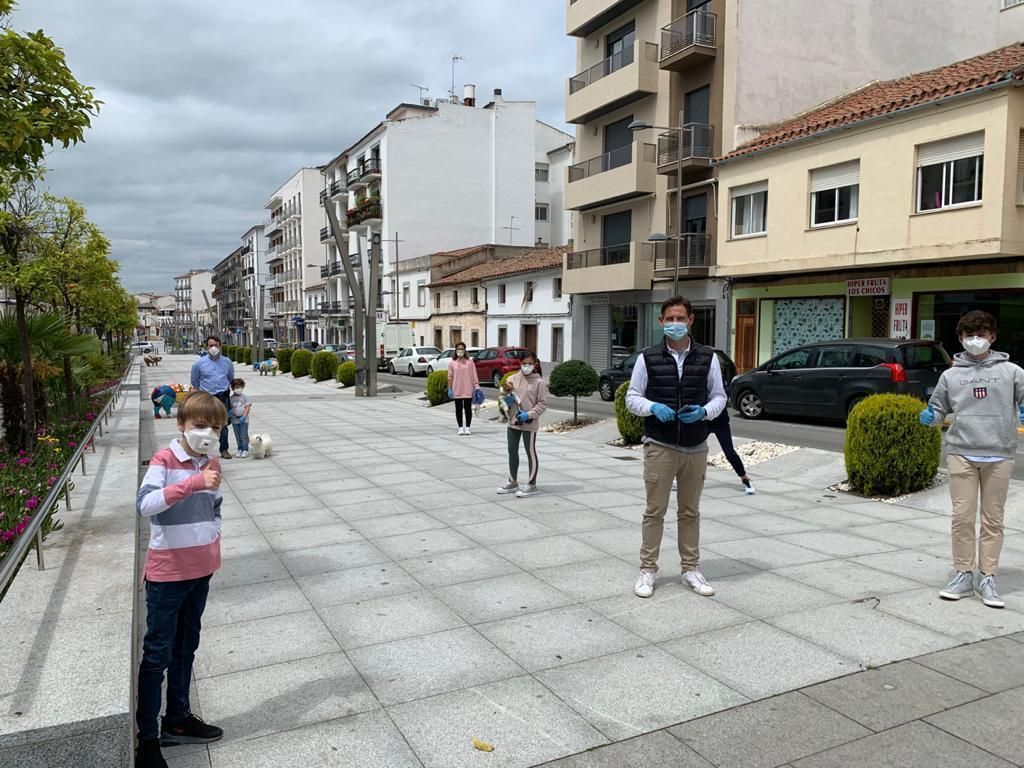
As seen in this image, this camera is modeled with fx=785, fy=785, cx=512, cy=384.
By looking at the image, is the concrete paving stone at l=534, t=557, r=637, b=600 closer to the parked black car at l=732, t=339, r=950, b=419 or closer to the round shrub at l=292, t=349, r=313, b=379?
the parked black car at l=732, t=339, r=950, b=419

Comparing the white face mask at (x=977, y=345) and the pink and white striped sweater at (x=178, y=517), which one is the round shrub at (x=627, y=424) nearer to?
the white face mask at (x=977, y=345)

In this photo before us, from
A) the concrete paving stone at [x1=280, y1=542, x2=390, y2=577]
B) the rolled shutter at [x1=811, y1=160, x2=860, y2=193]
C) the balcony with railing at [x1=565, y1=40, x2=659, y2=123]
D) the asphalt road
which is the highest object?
the balcony with railing at [x1=565, y1=40, x2=659, y2=123]

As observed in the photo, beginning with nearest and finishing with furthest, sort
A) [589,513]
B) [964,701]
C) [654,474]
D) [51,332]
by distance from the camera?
1. [964,701]
2. [654,474]
3. [589,513]
4. [51,332]

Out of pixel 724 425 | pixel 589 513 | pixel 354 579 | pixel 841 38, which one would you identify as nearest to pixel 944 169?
pixel 841 38

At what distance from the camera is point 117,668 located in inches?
125

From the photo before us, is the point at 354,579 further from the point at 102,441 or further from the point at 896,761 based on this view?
the point at 102,441

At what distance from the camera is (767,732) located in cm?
332

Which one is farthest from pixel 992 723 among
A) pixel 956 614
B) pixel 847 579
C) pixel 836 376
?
pixel 836 376

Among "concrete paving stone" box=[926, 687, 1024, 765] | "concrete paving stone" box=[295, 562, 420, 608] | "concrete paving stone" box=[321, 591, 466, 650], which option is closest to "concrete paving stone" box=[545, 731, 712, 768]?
"concrete paving stone" box=[926, 687, 1024, 765]

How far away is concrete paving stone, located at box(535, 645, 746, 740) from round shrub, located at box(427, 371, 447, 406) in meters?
15.5

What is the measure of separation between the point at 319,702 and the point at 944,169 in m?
18.7

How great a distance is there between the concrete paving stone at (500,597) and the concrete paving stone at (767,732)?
1.57 meters

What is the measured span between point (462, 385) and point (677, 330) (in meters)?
9.01

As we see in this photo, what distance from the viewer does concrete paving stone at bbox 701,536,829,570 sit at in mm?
5879
